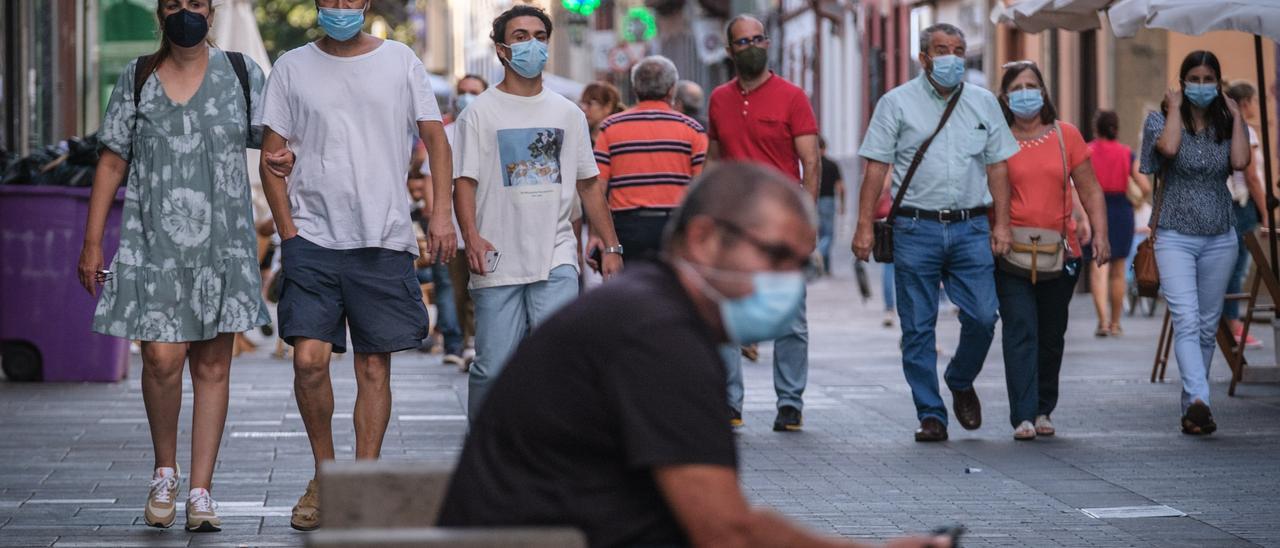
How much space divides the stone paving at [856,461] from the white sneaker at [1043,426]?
0.07m

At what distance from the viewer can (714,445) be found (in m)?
3.45

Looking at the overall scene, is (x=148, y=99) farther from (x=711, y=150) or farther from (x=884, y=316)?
(x=884, y=316)

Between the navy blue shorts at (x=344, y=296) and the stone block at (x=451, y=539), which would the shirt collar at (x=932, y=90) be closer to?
the navy blue shorts at (x=344, y=296)

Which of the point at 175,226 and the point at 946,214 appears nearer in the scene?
the point at 175,226

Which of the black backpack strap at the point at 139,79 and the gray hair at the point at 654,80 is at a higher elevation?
the gray hair at the point at 654,80


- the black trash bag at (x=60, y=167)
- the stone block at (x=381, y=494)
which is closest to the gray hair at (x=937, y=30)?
the black trash bag at (x=60, y=167)

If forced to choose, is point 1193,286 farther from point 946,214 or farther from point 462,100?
point 462,100

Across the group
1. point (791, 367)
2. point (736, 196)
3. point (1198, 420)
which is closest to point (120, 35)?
point (791, 367)

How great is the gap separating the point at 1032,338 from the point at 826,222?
16736 mm

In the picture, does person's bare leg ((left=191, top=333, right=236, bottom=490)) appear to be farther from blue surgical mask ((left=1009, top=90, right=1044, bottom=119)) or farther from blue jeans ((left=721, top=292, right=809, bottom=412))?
blue surgical mask ((left=1009, top=90, right=1044, bottom=119))

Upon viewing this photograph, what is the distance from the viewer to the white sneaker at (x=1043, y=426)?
33.5ft

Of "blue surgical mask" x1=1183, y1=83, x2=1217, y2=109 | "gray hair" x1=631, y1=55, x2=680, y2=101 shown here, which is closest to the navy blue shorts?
"gray hair" x1=631, y1=55, x2=680, y2=101

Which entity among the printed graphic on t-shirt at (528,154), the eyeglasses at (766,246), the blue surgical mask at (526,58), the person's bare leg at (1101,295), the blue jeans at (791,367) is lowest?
the blue jeans at (791,367)

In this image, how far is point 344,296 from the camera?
284 inches
